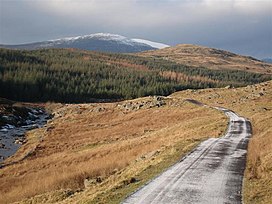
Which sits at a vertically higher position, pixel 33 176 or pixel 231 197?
pixel 231 197

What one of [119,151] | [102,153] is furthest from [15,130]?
[119,151]

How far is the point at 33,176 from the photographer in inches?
1284

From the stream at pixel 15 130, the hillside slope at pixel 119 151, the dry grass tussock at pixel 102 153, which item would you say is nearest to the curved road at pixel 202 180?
the hillside slope at pixel 119 151

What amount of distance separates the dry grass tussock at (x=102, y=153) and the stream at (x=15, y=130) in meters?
2.76

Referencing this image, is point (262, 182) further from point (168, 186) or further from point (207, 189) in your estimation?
point (168, 186)

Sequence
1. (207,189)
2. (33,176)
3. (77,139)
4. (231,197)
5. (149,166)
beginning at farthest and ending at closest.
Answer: (77,139) < (33,176) < (149,166) < (207,189) < (231,197)

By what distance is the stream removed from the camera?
57812 mm

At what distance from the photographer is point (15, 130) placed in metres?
80.8

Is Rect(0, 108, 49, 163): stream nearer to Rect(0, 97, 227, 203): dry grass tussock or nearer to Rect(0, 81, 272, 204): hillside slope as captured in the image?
Rect(0, 81, 272, 204): hillside slope

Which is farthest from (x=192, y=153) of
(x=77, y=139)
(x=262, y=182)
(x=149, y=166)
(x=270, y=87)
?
(x=270, y=87)

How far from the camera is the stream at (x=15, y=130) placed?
57812mm

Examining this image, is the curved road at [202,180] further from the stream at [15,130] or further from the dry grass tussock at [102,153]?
the stream at [15,130]

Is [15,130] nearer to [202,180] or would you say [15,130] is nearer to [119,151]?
[119,151]

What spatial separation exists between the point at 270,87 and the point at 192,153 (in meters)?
70.4
